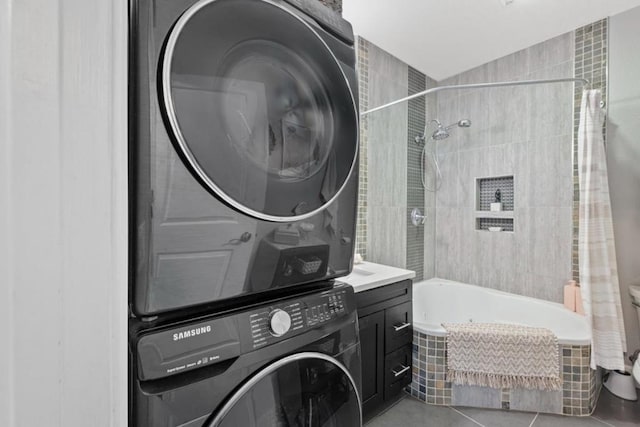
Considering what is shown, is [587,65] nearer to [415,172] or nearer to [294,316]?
[415,172]

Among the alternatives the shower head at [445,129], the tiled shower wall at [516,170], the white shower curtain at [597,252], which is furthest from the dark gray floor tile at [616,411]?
the shower head at [445,129]

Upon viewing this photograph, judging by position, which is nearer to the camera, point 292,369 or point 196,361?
point 196,361

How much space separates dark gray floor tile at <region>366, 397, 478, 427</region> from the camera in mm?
1721

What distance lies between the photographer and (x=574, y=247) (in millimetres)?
2281

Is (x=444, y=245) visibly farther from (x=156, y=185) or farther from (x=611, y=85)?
(x=156, y=185)

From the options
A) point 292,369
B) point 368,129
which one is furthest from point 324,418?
point 368,129

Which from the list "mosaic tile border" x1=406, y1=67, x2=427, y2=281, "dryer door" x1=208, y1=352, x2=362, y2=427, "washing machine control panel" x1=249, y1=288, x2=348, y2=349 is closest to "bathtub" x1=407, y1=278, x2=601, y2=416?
"mosaic tile border" x1=406, y1=67, x2=427, y2=281

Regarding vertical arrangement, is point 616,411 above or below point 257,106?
below

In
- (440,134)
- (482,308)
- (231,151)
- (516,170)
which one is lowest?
(482,308)

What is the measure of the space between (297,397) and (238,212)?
45cm

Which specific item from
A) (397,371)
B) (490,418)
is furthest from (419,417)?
(490,418)

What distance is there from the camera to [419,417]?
1.78 m

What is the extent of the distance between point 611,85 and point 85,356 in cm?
315

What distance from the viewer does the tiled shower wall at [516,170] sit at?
92.7 inches
